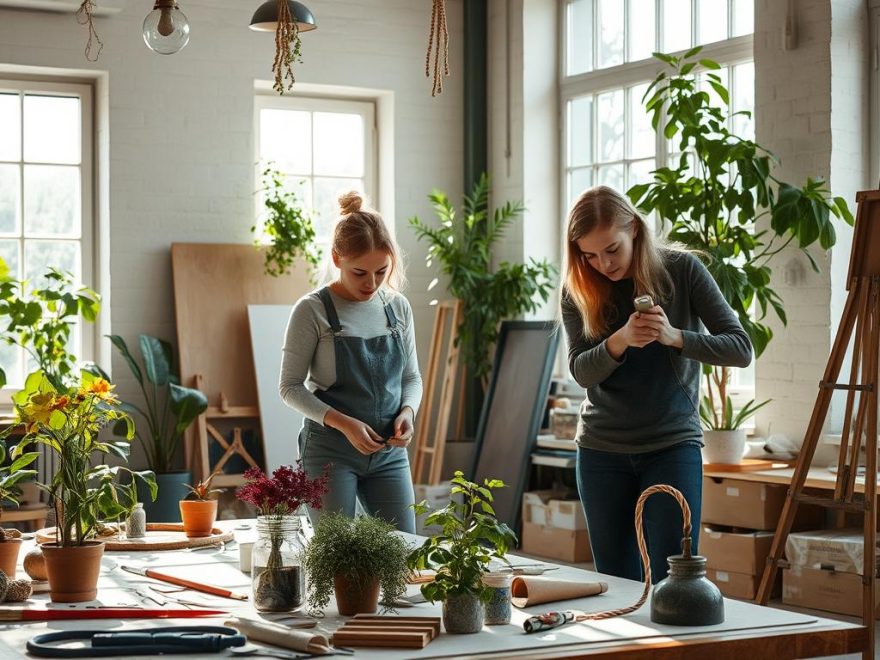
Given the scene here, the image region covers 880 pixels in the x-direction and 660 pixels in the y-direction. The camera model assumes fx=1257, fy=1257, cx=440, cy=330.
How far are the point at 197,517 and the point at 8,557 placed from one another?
0.72 m

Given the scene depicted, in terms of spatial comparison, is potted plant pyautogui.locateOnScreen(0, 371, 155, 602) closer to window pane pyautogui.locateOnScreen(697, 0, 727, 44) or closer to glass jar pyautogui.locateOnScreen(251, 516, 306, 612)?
glass jar pyautogui.locateOnScreen(251, 516, 306, 612)

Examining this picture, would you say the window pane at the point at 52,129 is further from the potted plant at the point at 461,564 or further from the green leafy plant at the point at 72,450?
the potted plant at the point at 461,564

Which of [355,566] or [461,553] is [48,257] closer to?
[355,566]

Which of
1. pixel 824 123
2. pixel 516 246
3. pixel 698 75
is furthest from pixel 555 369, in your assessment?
pixel 824 123

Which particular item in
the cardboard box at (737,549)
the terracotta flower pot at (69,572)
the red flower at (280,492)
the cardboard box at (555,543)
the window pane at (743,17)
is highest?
the window pane at (743,17)

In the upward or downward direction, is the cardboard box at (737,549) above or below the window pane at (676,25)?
below

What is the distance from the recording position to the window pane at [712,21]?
6.46 m

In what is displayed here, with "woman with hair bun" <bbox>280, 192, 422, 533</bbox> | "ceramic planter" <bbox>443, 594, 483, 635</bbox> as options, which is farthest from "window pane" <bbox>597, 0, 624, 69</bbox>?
"ceramic planter" <bbox>443, 594, 483, 635</bbox>

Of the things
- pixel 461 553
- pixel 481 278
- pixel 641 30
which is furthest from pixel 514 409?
A: pixel 461 553

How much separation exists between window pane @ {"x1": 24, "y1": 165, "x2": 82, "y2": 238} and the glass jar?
499 cm

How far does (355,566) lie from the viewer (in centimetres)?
241

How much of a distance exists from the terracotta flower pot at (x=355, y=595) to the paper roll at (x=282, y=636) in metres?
0.21

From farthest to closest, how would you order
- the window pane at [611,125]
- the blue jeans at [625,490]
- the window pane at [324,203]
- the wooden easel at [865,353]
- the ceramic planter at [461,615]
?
the window pane at [324,203], the window pane at [611,125], the wooden easel at [865,353], the blue jeans at [625,490], the ceramic planter at [461,615]

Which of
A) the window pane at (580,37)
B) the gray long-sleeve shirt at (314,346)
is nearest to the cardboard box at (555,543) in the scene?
the window pane at (580,37)
